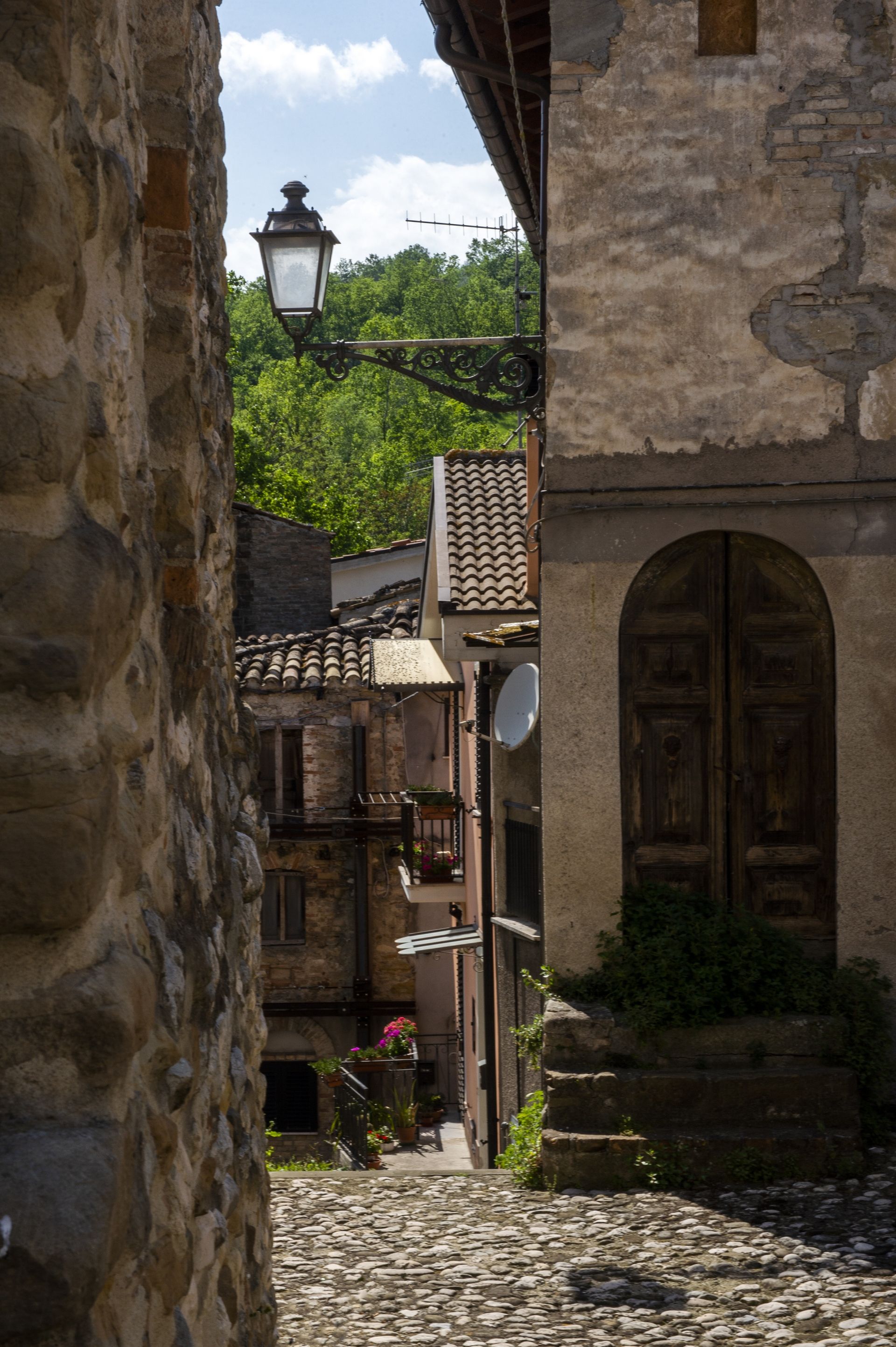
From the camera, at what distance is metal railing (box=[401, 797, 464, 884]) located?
1697cm

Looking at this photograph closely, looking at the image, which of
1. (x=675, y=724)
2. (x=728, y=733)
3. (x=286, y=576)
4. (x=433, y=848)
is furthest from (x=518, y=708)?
(x=286, y=576)

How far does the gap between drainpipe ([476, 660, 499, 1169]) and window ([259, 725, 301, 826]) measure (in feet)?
32.2

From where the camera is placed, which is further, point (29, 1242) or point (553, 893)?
point (553, 893)

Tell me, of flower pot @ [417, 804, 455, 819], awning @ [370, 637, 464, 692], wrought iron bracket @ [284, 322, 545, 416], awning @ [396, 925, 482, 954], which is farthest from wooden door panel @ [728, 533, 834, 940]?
flower pot @ [417, 804, 455, 819]

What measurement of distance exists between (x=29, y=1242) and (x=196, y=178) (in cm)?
207

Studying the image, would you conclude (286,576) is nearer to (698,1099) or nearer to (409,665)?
(409,665)

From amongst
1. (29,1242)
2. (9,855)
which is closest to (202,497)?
(9,855)

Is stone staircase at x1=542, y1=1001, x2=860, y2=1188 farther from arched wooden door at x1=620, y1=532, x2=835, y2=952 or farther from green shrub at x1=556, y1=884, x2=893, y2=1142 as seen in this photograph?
arched wooden door at x1=620, y1=532, x2=835, y2=952

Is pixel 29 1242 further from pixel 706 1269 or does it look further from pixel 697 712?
pixel 697 712

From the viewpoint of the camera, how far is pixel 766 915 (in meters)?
7.87

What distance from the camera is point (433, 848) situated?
17.3 meters

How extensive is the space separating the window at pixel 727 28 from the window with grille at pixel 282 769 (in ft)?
51.2

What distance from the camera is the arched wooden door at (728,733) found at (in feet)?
25.7

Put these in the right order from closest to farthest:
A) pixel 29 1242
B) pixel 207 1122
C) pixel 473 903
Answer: pixel 29 1242 → pixel 207 1122 → pixel 473 903
